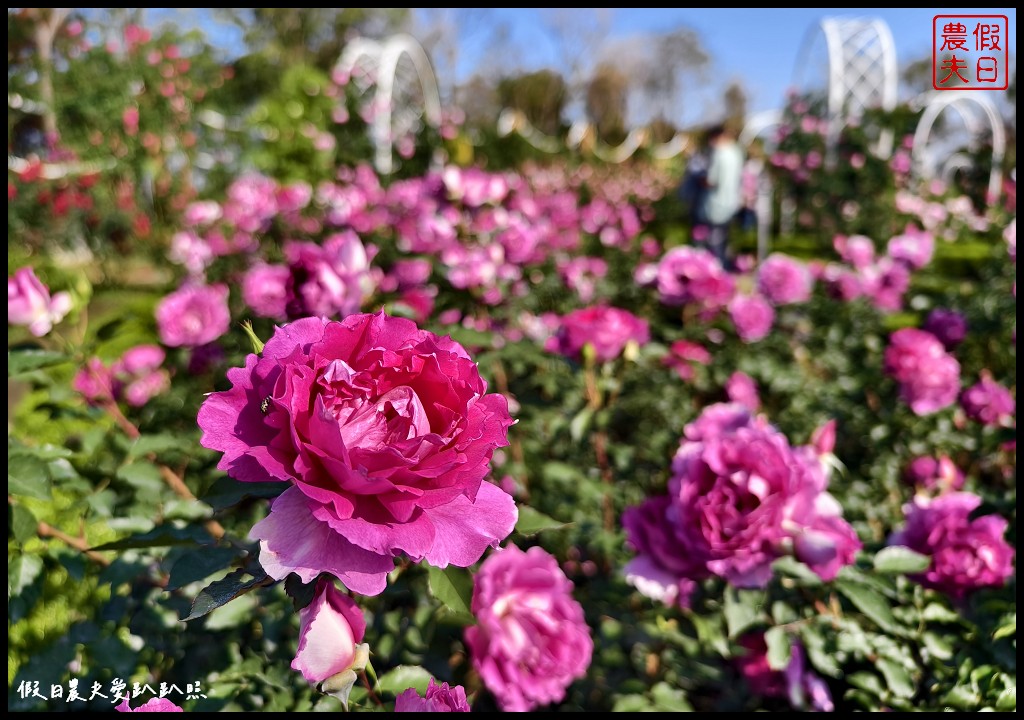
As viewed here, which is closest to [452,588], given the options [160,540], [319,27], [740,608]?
[160,540]

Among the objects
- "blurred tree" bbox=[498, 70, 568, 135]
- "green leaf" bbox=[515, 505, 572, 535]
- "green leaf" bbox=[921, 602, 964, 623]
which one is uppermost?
"blurred tree" bbox=[498, 70, 568, 135]

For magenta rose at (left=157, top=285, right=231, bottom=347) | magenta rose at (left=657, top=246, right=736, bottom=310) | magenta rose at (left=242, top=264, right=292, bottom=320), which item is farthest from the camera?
magenta rose at (left=657, top=246, right=736, bottom=310)

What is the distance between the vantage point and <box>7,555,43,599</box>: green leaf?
3.12 ft

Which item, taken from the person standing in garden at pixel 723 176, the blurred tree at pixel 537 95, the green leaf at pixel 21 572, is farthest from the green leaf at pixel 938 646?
the blurred tree at pixel 537 95

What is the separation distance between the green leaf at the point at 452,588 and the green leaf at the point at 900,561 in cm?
63

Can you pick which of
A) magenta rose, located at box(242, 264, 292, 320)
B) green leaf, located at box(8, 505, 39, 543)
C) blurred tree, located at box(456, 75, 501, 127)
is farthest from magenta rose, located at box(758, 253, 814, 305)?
blurred tree, located at box(456, 75, 501, 127)

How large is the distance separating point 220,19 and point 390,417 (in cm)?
961

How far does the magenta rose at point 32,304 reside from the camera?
1.05 m

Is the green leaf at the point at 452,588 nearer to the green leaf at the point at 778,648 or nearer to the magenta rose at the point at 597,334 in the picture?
the green leaf at the point at 778,648

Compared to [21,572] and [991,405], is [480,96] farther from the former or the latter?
[21,572]

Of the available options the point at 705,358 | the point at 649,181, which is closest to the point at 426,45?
the point at 649,181

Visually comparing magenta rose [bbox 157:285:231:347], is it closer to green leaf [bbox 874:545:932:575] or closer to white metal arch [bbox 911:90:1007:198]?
green leaf [bbox 874:545:932:575]

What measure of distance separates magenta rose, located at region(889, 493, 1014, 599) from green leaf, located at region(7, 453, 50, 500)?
1.26 metres

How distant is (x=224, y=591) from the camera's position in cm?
54
